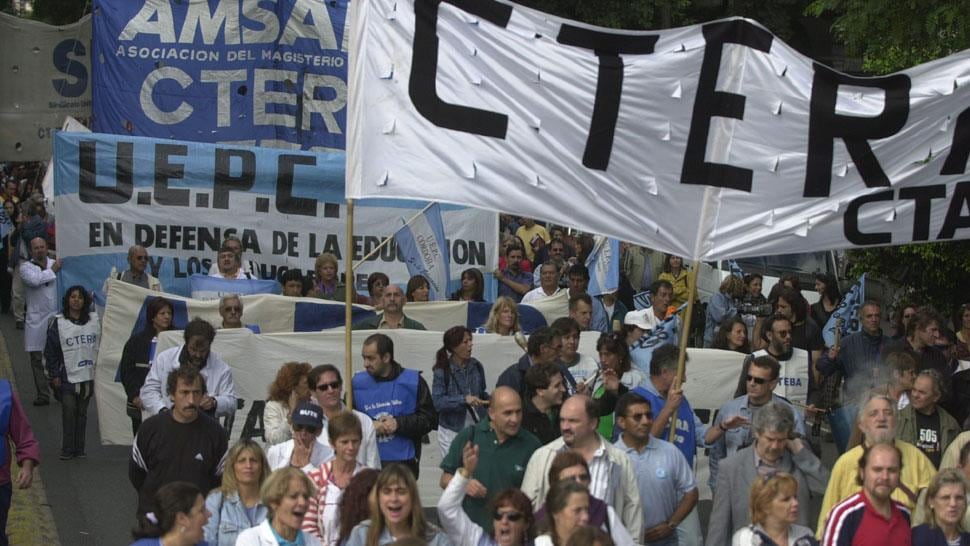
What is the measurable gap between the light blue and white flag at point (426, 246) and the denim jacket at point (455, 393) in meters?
5.25

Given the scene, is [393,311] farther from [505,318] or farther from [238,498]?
[238,498]

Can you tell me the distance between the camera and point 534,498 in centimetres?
759

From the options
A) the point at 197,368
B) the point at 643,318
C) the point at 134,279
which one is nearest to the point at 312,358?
the point at 197,368

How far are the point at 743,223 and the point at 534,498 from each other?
6.91 ft

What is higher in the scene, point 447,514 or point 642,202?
point 642,202

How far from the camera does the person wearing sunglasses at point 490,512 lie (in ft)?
22.1

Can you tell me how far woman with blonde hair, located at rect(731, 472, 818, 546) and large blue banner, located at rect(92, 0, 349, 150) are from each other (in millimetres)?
10571

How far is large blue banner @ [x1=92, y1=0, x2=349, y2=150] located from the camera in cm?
1656

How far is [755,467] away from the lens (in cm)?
796

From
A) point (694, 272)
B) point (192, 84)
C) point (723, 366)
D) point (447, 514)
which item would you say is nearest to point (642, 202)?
point (694, 272)

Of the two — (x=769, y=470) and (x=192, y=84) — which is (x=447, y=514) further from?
(x=192, y=84)

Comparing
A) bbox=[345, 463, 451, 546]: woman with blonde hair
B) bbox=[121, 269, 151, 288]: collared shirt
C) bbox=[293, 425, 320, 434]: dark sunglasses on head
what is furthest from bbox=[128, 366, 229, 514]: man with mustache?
bbox=[121, 269, 151, 288]: collared shirt

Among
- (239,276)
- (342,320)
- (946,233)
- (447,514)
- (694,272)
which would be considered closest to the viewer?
(447,514)

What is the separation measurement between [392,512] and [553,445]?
49.3 inches
